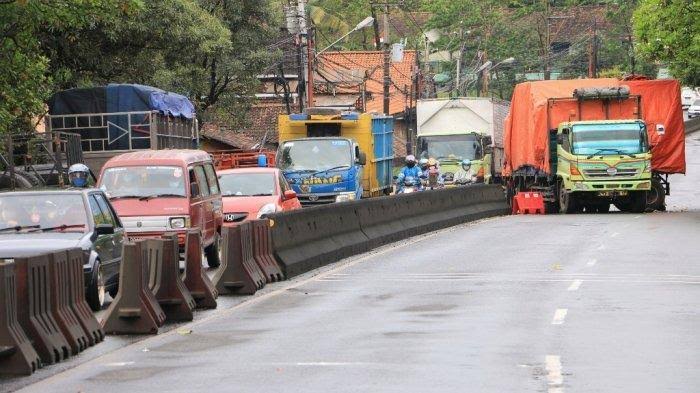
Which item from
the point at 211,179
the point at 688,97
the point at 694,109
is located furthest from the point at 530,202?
the point at 688,97

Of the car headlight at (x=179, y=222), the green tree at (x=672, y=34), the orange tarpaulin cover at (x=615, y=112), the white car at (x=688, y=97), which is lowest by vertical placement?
the car headlight at (x=179, y=222)

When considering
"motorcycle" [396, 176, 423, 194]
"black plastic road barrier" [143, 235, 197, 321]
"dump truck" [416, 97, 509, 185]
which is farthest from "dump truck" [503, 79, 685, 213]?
"black plastic road barrier" [143, 235, 197, 321]

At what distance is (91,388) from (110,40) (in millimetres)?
31274

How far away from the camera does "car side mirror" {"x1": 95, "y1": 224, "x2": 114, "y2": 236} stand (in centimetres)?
1770

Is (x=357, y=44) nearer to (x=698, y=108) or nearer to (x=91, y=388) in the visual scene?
(x=698, y=108)

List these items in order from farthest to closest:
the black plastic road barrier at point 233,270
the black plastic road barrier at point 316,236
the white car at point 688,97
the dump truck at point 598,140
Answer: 1. the white car at point 688,97
2. the dump truck at point 598,140
3. the black plastic road barrier at point 316,236
4. the black plastic road barrier at point 233,270

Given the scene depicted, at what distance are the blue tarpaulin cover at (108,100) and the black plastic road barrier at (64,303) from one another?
876 inches

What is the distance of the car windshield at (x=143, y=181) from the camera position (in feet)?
75.9

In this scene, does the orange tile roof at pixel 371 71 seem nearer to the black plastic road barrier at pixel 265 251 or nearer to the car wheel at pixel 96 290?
the black plastic road barrier at pixel 265 251

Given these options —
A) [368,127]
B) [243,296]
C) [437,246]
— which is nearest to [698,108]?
[368,127]

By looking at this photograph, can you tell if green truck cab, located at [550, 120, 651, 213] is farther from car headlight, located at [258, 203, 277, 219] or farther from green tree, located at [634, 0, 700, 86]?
car headlight, located at [258, 203, 277, 219]

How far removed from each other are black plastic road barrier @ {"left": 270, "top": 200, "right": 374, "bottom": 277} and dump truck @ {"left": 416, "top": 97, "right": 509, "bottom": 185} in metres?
22.9

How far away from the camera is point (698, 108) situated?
101500mm

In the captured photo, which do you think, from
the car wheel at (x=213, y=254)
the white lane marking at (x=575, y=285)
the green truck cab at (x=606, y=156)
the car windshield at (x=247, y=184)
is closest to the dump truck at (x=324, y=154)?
the green truck cab at (x=606, y=156)
